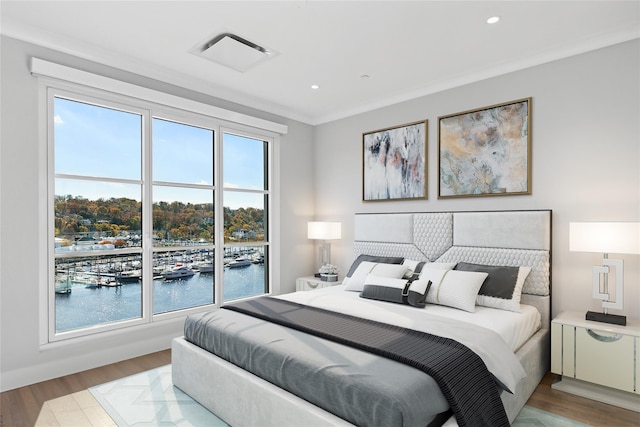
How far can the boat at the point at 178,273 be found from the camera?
3.73 metres

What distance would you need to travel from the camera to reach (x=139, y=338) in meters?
3.45

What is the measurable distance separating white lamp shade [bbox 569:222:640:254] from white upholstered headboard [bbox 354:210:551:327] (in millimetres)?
368

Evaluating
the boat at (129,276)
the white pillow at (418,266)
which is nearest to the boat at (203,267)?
the boat at (129,276)

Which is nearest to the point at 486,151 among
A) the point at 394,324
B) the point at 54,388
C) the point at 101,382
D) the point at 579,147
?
the point at 579,147

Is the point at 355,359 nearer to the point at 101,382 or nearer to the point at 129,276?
the point at 101,382

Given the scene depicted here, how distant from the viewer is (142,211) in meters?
3.53

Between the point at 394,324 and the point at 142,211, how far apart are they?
257 centimetres

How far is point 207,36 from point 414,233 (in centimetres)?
270

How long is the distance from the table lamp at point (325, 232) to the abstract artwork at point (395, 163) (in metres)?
0.53

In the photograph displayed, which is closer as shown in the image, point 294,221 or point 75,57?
point 75,57

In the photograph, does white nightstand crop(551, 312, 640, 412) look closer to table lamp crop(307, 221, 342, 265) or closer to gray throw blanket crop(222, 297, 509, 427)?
gray throw blanket crop(222, 297, 509, 427)

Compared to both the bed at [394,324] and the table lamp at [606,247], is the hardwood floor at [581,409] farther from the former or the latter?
the table lamp at [606,247]

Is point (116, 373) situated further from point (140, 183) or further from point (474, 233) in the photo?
point (474, 233)

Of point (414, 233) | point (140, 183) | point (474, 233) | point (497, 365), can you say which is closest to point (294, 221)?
point (414, 233)
